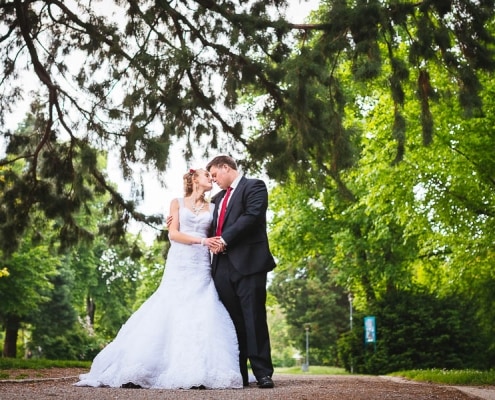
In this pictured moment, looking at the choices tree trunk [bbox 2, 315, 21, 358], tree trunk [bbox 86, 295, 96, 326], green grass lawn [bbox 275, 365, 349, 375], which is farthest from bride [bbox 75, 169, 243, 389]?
tree trunk [bbox 86, 295, 96, 326]

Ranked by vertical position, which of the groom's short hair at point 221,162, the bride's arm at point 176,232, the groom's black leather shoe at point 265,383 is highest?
the groom's short hair at point 221,162

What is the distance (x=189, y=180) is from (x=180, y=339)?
1771 millimetres

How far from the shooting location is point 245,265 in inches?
257

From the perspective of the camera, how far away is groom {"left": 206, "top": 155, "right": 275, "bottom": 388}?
6441 mm

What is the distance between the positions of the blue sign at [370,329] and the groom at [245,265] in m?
14.0

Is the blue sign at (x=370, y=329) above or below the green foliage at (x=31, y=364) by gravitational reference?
above

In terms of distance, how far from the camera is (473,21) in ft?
24.3

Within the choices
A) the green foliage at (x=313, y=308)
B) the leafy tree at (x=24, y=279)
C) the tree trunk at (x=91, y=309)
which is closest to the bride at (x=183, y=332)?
the leafy tree at (x=24, y=279)

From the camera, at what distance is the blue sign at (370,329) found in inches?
791

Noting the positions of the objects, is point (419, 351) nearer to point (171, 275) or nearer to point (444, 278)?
point (444, 278)

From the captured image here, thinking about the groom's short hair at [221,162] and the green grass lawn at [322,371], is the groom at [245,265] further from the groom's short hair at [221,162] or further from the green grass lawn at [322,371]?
the green grass lawn at [322,371]

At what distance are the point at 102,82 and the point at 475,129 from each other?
9.94 meters

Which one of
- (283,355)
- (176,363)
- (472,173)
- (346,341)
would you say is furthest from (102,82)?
(283,355)

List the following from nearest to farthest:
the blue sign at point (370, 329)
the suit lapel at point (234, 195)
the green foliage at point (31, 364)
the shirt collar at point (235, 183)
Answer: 1. the suit lapel at point (234, 195)
2. the shirt collar at point (235, 183)
3. the green foliage at point (31, 364)
4. the blue sign at point (370, 329)
